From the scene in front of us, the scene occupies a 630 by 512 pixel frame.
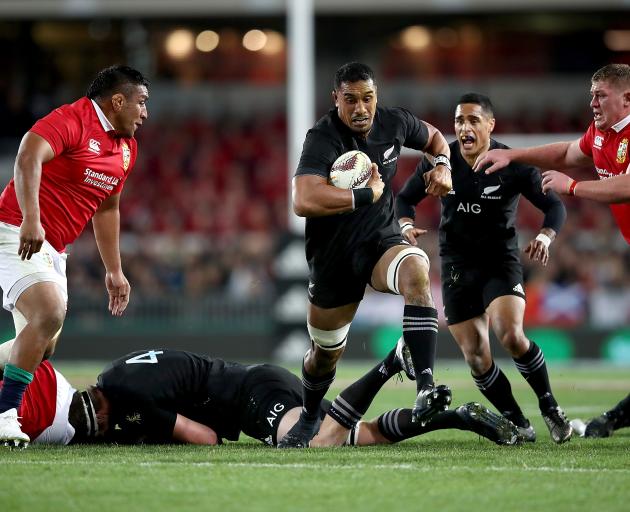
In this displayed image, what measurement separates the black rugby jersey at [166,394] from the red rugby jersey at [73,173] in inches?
35.5

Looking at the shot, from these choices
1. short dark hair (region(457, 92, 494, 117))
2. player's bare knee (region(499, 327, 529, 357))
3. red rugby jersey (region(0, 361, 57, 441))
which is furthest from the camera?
short dark hair (region(457, 92, 494, 117))

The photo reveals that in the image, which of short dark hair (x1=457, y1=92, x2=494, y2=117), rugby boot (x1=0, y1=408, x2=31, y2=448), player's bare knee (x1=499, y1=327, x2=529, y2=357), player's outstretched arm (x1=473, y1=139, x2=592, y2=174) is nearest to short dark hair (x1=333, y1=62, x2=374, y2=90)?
player's outstretched arm (x1=473, y1=139, x2=592, y2=174)

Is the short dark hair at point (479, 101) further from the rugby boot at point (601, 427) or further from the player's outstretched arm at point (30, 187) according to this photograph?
the player's outstretched arm at point (30, 187)

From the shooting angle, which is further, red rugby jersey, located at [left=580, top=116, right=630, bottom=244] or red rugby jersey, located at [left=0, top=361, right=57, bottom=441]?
red rugby jersey, located at [left=580, top=116, right=630, bottom=244]

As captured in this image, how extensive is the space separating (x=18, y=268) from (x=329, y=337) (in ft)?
5.97

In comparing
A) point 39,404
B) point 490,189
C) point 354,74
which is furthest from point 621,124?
point 39,404

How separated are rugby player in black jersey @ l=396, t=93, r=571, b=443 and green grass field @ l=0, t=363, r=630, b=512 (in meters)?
0.70

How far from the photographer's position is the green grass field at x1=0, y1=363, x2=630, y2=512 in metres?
4.46

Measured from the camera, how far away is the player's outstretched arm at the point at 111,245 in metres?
7.19

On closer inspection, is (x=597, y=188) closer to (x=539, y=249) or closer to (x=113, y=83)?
(x=539, y=249)

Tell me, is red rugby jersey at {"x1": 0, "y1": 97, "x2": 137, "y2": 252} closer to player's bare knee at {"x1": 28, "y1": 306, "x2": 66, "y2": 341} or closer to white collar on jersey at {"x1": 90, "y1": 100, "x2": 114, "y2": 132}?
white collar on jersey at {"x1": 90, "y1": 100, "x2": 114, "y2": 132}

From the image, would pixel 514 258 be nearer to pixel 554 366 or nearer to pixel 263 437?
pixel 263 437

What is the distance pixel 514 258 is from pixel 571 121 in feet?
52.0

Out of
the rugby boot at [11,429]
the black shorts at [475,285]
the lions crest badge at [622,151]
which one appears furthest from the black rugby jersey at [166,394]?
the lions crest badge at [622,151]
